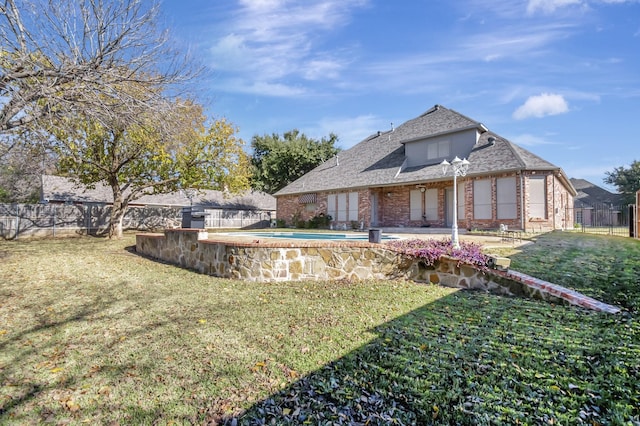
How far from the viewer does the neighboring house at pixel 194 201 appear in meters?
28.8

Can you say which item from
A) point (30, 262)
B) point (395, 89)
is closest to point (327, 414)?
point (30, 262)

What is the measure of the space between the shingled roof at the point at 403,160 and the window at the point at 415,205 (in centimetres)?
151

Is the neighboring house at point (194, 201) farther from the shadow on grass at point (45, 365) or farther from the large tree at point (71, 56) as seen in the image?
the shadow on grass at point (45, 365)

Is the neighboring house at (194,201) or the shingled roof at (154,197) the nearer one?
the shingled roof at (154,197)

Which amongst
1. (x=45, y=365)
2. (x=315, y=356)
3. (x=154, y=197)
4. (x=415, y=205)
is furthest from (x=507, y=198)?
(x=154, y=197)

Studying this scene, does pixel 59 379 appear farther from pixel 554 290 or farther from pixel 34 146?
pixel 34 146

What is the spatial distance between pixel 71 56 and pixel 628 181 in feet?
183

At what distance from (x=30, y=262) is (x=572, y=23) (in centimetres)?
2092

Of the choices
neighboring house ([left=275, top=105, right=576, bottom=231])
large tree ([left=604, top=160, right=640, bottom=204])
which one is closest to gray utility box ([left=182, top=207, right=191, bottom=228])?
neighboring house ([left=275, top=105, right=576, bottom=231])

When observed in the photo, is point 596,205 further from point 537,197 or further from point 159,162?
point 159,162

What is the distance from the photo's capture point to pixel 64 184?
2967 centimetres

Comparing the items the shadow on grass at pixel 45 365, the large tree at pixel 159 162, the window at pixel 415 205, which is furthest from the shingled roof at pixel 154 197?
the shadow on grass at pixel 45 365

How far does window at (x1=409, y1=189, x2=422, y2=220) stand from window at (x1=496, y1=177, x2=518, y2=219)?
5.54 m

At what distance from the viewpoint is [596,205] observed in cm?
3888
